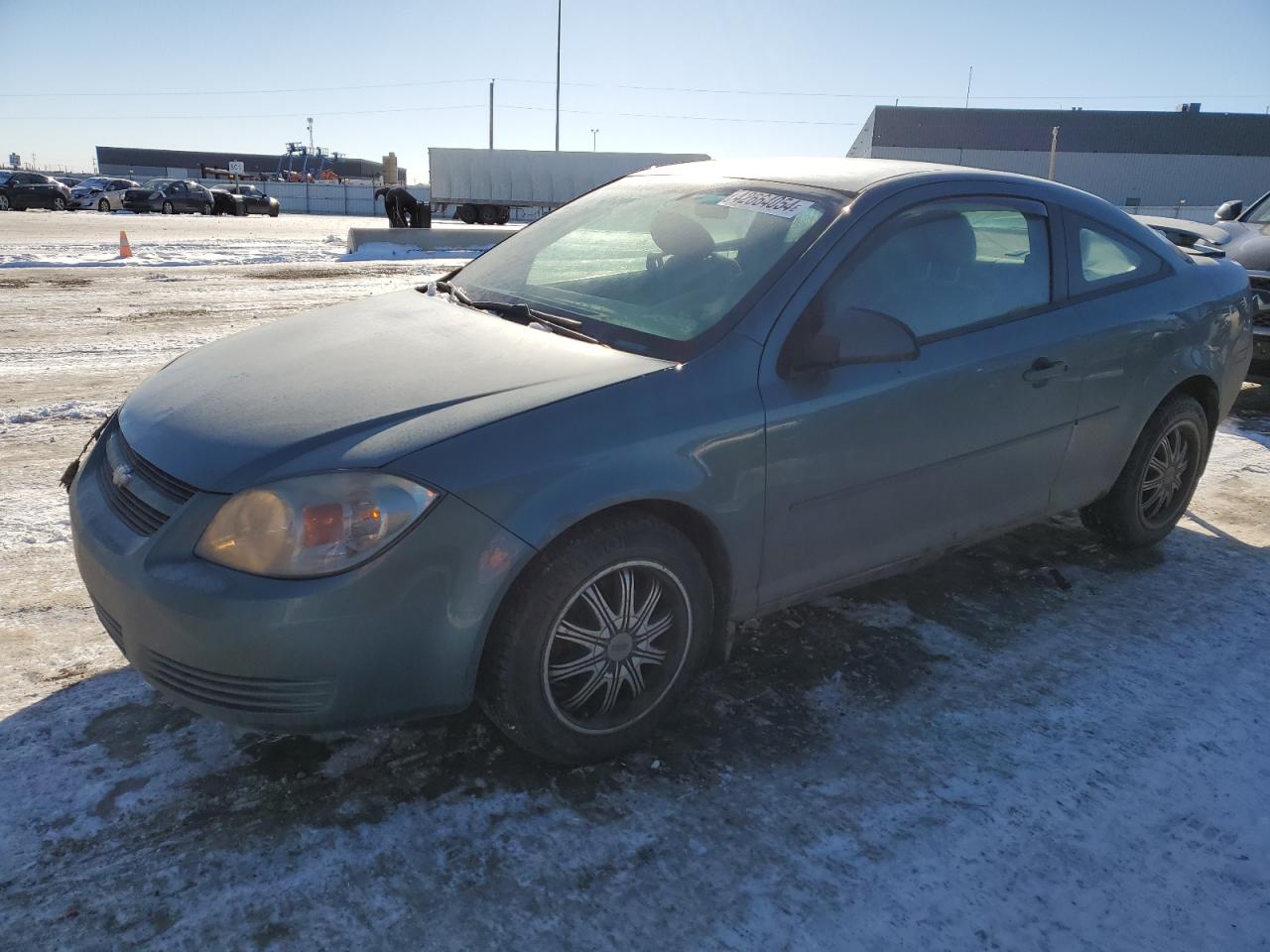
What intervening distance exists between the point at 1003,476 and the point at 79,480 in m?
3.02

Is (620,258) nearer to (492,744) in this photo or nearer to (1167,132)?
(492,744)

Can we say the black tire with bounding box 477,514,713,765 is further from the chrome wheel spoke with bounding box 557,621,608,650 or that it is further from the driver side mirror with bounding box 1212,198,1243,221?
the driver side mirror with bounding box 1212,198,1243,221

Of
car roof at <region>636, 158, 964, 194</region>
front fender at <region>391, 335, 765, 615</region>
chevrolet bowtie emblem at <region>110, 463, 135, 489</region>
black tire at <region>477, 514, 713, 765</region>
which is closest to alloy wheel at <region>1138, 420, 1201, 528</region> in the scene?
car roof at <region>636, 158, 964, 194</region>

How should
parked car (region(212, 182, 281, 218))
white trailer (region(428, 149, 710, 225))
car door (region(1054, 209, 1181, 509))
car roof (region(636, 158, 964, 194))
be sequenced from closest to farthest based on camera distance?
car roof (region(636, 158, 964, 194))
car door (region(1054, 209, 1181, 509))
white trailer (region(428, 149, 710, 225))
parked car (region(212, 182, 281, 218))

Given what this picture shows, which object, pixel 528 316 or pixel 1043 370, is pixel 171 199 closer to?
pixel 528 316

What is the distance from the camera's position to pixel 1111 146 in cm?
5916

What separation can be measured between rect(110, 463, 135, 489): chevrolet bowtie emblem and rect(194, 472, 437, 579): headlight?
18.1 inches

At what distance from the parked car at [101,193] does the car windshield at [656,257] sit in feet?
138

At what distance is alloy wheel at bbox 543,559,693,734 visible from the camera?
243 centimetres

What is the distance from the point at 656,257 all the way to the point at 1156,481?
256 cm

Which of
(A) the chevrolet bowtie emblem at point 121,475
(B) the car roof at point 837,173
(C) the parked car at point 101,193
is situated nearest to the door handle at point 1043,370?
(B) the car roof at point 837,173

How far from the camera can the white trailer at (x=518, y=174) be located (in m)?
40.7

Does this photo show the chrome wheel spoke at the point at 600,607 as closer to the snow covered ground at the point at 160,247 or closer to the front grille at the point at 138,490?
the front grille at the point at 138,490

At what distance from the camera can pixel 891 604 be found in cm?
363
